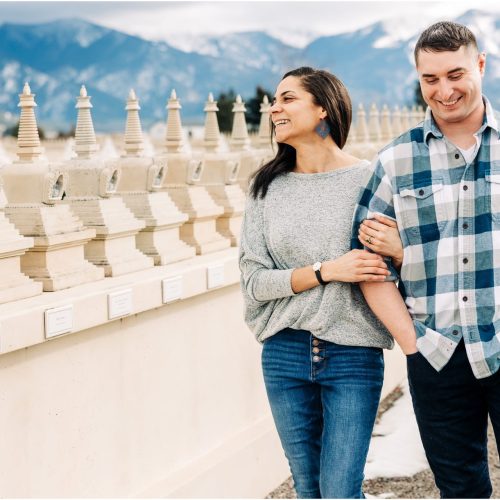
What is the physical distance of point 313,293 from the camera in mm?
3629

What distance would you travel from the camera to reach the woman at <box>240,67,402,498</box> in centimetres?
358

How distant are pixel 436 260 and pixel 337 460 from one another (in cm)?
80

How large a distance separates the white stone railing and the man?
149 centimetres

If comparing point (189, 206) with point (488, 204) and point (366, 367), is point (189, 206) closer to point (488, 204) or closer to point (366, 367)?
point (366, 367)

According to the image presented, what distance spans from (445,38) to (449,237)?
0.62 meters

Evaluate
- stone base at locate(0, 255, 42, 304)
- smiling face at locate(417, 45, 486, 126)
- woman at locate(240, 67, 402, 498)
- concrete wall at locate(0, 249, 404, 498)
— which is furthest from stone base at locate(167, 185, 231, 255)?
smiling face at locate(417, 45, 486, 126)

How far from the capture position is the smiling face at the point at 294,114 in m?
3.70

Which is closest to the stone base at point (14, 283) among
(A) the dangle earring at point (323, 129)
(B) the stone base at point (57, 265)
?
(B) the stone base at point (57, 265)

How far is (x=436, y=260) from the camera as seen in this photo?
130 inches

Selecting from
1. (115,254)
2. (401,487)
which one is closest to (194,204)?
(115,254)

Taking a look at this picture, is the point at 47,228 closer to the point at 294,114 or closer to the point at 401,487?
the point at 294,114

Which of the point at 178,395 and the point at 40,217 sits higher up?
the point at 40,217

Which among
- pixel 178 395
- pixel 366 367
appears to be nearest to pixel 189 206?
pixel 178 395

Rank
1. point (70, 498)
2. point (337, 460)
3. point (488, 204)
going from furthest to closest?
point (70, 498), point (337, 460), point (488, 204)
